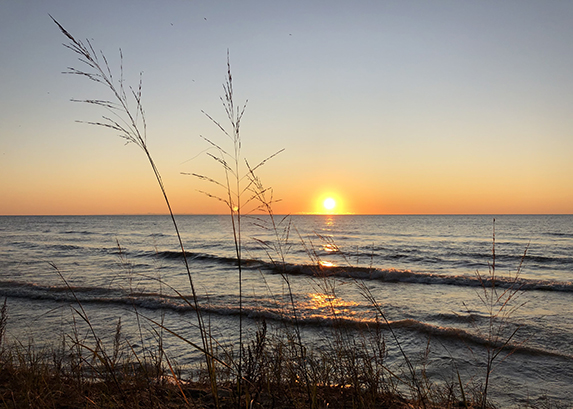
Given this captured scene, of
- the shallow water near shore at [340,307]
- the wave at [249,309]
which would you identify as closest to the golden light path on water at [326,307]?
the shallow water near shore at [340,307]

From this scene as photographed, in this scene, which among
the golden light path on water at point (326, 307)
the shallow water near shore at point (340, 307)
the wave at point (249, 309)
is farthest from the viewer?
the golden light path on water at point (326, 307)

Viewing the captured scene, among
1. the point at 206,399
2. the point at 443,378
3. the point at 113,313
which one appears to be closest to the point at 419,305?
the point at 443,378

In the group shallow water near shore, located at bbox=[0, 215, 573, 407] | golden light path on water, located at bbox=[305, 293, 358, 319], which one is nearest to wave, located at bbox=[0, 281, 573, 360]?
shallow water near shore, located at bbox=[0, 215, 573, 407]

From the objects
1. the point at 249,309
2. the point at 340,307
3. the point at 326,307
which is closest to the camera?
the point at 249,309

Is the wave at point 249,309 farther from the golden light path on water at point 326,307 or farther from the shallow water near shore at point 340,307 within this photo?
the golden light path on water at point 326,307

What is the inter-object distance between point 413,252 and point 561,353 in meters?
21.8

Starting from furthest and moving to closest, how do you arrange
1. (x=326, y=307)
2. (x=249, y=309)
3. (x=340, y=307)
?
(x=340, y=307) → (x=326, y=307) → (x=249, y=309)

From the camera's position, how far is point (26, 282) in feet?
45.7

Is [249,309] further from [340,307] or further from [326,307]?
[340,307]

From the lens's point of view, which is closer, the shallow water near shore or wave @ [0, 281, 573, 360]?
the shallow water near shore

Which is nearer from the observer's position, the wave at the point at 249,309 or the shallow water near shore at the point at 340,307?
the shallow water near shore at the point at 340,307

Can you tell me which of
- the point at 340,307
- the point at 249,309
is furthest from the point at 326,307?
the point at 249,309

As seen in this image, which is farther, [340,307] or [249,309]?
[340,307]

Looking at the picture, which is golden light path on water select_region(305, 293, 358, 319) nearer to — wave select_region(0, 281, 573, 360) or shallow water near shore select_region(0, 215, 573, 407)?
shallow water near shore select_region(0, 215, 573, 407)
